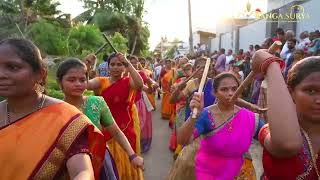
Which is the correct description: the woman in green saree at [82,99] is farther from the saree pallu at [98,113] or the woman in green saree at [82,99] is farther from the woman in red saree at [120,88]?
the woman in red saree at [120,88]

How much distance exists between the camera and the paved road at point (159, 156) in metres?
6.75

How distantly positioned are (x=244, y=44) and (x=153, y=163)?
41.0 feet

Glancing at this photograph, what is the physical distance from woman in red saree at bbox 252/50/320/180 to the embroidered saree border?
839 millimetres

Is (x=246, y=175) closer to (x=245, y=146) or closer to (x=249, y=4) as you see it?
(x=245, y=146)

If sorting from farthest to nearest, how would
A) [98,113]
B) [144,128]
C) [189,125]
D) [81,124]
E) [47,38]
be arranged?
[47,38], [144,128], [98,113], [189,125], [81,124]

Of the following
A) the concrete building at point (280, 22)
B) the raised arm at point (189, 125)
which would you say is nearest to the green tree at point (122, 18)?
the concrete building at point (280, 22)

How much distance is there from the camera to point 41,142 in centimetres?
197

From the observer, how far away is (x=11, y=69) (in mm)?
2012

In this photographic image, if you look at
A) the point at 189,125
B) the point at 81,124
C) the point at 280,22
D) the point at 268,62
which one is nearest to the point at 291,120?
the point at 268,62

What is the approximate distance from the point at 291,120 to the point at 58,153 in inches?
40.9

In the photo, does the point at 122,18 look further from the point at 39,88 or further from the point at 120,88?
the point at 39,88

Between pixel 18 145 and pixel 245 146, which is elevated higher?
pixel 18 145

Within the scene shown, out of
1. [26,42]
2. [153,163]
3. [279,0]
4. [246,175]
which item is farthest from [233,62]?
[26,42]

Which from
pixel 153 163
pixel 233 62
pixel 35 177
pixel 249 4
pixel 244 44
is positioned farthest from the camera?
pixel 249 4
